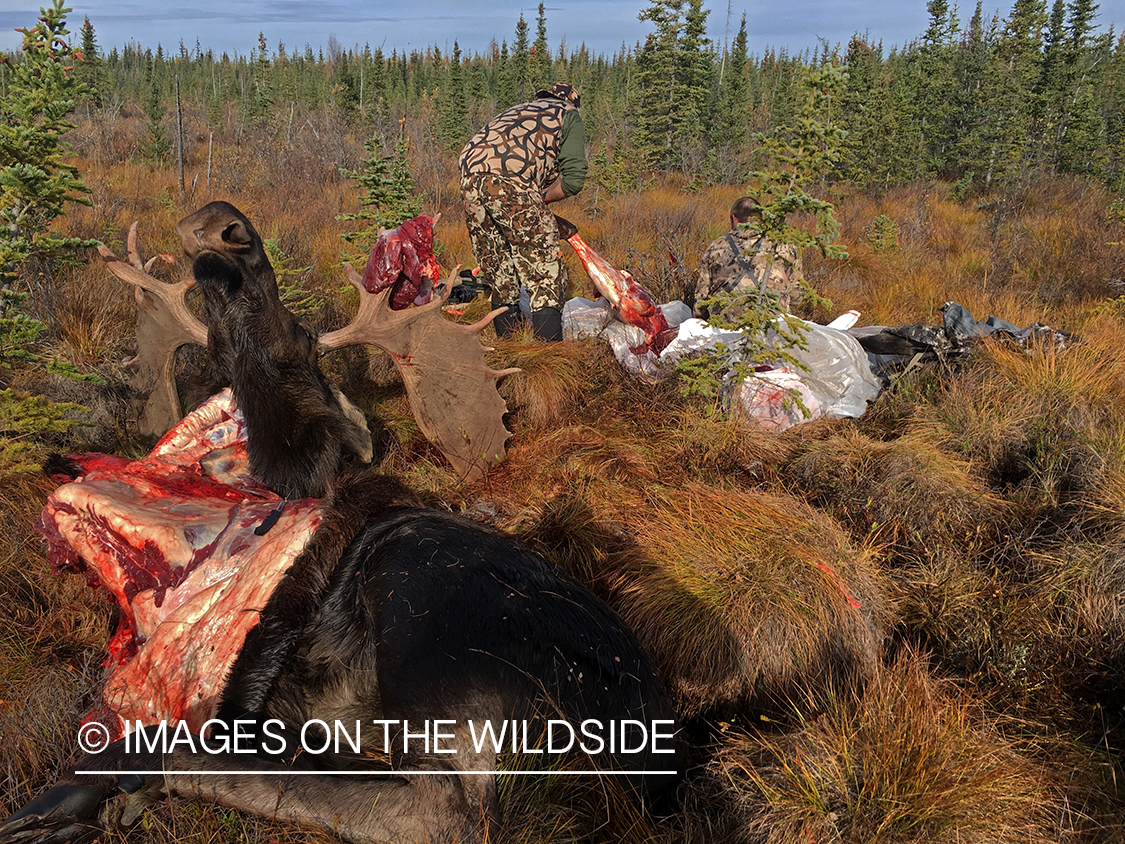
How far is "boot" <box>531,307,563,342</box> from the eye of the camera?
515 centimetres

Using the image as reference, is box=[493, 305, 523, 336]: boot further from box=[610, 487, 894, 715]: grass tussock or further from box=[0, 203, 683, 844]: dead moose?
box=[0, 203, 683, 844]: dead moose

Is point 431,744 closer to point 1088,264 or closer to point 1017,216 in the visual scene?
point 1088,264

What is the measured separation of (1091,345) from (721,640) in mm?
Result: 3912

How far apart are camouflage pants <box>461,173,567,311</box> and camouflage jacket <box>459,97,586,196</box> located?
0.11 metres

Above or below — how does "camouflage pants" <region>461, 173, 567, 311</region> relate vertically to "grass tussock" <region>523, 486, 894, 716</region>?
above

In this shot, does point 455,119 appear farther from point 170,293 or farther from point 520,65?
point 170,293

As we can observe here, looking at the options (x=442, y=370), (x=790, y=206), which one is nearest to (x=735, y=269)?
(x=790, y=206)

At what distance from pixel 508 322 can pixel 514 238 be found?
24.6 inches

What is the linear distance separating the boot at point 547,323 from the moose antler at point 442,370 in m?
1.58

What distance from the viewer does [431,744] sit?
180 cm

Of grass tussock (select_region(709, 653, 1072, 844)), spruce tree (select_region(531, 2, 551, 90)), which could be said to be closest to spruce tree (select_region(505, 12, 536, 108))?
spruce tree (select_region(531, 2, 551, 90))

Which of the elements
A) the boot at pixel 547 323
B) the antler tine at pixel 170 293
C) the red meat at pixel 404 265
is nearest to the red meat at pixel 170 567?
the antler tine at pixel 170 293

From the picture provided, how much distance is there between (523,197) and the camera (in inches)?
200

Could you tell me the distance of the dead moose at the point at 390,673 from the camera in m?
1.72
